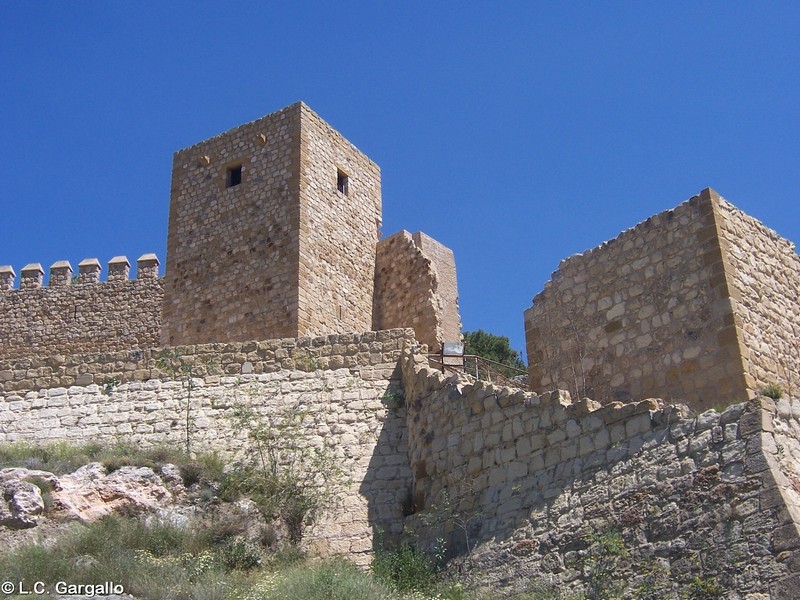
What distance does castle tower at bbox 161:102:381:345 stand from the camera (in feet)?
62.3

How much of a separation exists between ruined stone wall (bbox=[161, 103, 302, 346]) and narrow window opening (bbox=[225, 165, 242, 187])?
5 centimetres

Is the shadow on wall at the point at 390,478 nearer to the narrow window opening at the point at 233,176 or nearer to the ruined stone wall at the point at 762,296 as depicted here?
the ruined stone wall at the point at 762,296

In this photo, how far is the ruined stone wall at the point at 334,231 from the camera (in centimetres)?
1911

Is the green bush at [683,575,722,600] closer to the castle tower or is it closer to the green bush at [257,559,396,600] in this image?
the green bush at [257,559,396,600]

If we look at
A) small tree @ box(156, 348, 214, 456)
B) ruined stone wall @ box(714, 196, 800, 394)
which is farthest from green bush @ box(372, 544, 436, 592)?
small tree @ box(156, 348, 214, 456)

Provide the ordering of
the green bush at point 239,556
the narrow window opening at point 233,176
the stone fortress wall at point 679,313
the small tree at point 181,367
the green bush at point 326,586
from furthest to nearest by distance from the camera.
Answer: the narrow window opening at point 233,176, the small tree at point 181,367, the stone fortress wall at point 679,313, the green bush at point 239,556, the green bush at point 326,586

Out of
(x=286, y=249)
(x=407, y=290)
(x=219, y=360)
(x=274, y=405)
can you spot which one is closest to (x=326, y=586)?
(x=274, y=405)

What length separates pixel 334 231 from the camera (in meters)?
20.1

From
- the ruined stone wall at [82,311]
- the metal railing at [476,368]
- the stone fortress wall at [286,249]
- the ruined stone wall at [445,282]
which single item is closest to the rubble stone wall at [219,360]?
the metal railing at [476,368]

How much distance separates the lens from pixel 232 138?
68.6ft

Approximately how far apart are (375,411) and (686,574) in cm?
557

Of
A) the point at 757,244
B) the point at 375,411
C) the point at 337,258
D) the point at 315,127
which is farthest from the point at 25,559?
the point at 315,127

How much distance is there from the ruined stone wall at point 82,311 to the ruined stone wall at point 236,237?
5.20 metres

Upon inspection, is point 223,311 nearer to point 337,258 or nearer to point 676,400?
point 337,258
